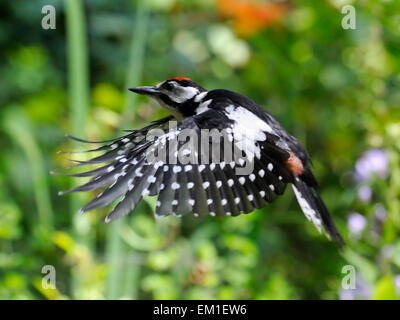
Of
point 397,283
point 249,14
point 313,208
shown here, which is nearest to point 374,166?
point 397,283

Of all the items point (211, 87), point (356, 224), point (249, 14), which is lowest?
point (356, 224)

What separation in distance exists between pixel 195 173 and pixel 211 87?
2.86ft

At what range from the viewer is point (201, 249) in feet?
4.20

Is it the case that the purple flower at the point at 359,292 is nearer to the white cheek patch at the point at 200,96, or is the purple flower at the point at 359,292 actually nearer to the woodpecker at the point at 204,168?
the woodpecker at the point at 204,168

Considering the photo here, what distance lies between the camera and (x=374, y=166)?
142cm

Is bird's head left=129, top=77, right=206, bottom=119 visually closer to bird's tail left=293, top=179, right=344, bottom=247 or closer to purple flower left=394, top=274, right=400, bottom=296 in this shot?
bird's tail left=293, top=179, right=344, bottom=247

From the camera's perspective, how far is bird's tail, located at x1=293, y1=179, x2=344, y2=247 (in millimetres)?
987

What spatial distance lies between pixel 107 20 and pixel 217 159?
3.53ft

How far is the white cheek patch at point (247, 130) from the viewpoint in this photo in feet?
2.94

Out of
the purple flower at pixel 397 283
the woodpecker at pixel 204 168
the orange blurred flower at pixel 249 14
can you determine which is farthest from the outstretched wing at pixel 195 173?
the orange blurred flower at pixel 249 14

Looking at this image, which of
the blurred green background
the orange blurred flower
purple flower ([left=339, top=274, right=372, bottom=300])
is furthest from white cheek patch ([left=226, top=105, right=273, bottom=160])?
the orange blurred flower

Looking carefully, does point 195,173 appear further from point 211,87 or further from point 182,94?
point 211,87
